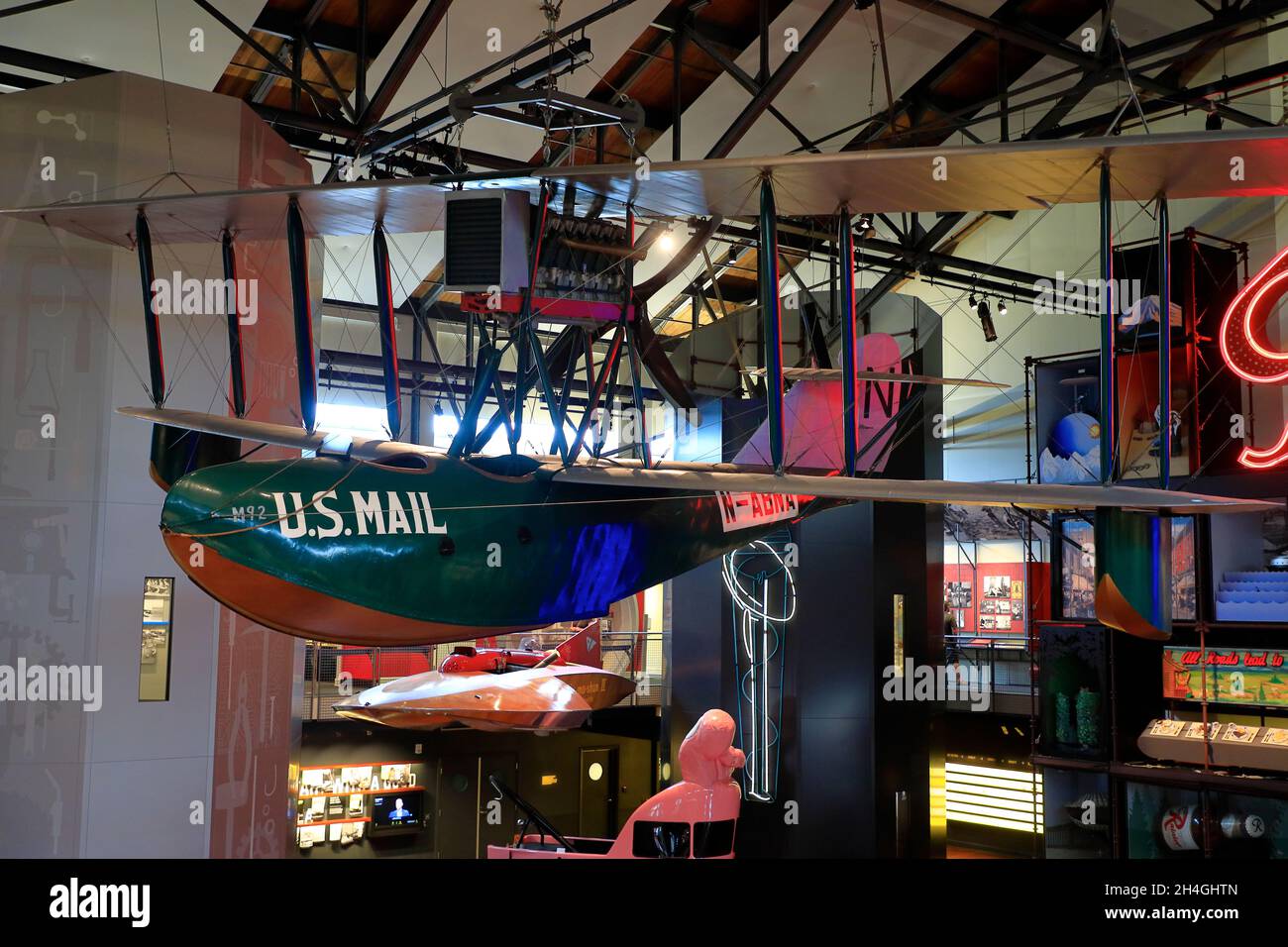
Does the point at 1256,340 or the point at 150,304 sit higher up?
the point at 1256,340

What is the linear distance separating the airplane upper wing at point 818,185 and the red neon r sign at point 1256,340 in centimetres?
408

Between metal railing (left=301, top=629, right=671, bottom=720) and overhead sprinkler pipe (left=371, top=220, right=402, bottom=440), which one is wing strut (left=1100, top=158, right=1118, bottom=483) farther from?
metal railing (left=301, top=629, right=671, bottom=720)

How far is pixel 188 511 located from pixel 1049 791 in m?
9.27

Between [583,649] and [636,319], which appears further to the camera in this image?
[583,649]

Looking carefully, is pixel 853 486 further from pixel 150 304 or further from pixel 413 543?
pixel 150 304

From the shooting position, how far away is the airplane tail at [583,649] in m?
13.9

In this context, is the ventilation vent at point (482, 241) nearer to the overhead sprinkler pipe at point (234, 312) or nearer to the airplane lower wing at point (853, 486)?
the airplane lower wing at point (853, 486)

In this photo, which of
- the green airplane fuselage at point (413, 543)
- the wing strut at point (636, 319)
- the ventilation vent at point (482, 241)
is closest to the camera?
the green airplane fuselage at point (413, 543)

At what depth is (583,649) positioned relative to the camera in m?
14.2

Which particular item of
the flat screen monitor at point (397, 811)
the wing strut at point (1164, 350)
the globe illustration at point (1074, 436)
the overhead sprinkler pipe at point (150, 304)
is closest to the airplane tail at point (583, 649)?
the flat screen monitor at point (397, 811)

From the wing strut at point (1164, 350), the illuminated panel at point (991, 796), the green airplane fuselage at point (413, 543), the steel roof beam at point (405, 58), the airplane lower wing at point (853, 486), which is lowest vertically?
the illuminated panel at point (991, 796)

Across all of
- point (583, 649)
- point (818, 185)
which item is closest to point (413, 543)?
point (818, 185)

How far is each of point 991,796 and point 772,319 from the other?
539 inches
